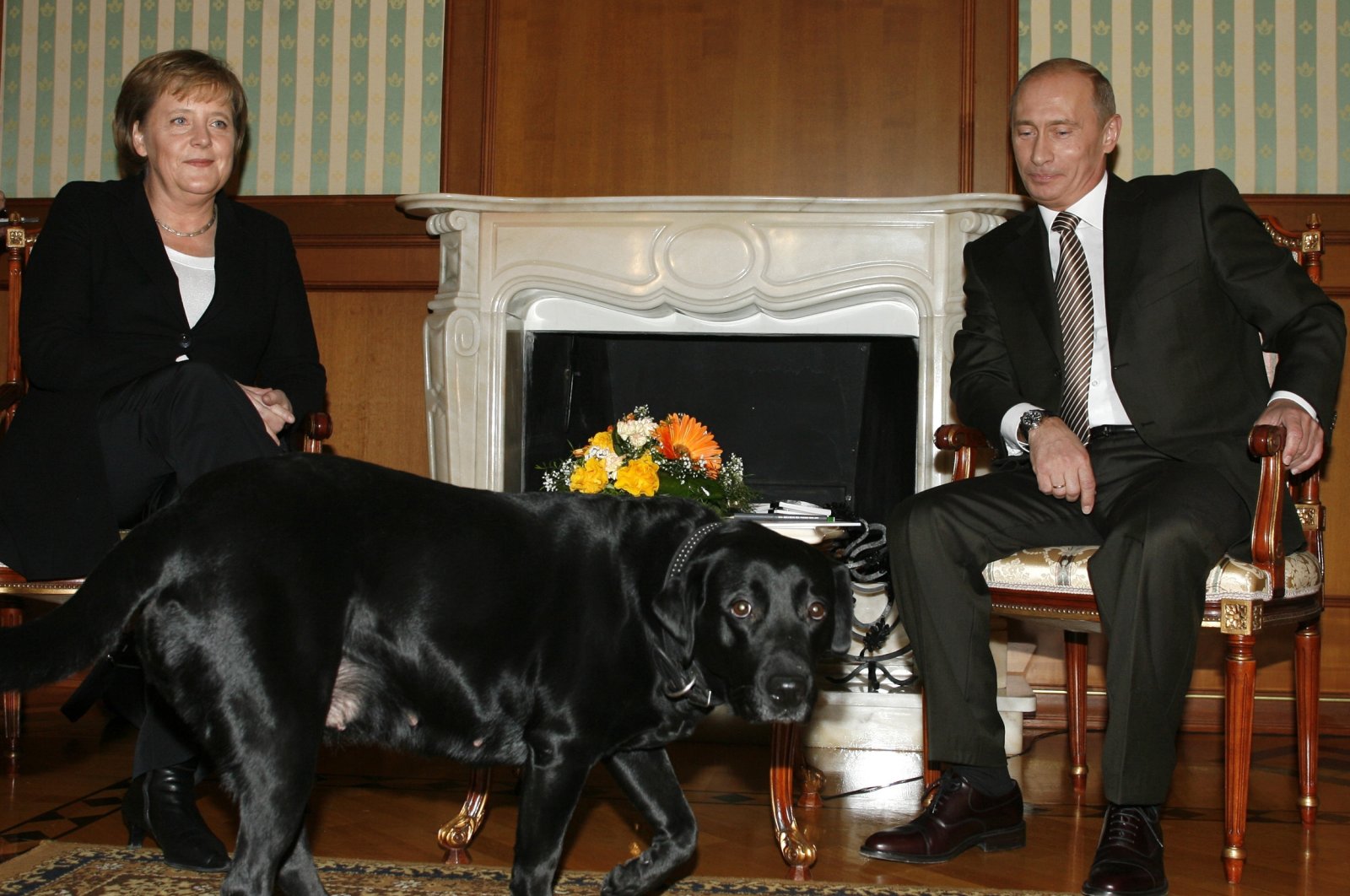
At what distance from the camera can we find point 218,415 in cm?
220

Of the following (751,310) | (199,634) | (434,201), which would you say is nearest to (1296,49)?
(751,310)

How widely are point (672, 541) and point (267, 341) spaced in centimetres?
139

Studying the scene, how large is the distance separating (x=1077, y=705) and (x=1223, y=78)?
6.41 feet

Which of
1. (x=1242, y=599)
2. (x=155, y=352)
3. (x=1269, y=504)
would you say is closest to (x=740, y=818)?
(x=1242, y=599)

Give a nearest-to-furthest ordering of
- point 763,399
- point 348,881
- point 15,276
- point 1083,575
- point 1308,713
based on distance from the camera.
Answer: point 348,881 → point 1083,575 → point 1308,713 → point 15,276 → point 763,399

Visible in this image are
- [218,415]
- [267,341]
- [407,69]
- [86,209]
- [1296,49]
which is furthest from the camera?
[407,69]

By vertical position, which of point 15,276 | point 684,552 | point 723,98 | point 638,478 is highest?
point 723,98

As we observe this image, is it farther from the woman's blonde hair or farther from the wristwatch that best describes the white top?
the wristwatch

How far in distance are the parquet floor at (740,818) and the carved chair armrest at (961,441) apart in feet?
2.46

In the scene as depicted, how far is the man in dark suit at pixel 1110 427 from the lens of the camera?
218cm

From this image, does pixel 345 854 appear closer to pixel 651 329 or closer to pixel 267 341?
pixel 267 341

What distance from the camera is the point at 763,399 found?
4.11 meters

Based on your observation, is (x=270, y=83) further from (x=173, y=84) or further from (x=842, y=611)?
(x=842, y=611)

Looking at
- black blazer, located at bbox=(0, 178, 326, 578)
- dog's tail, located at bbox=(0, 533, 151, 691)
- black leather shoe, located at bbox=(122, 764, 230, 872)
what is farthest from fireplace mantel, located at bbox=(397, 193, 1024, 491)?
dog's tail, located at bbox=(0, 533, 151, 691)
